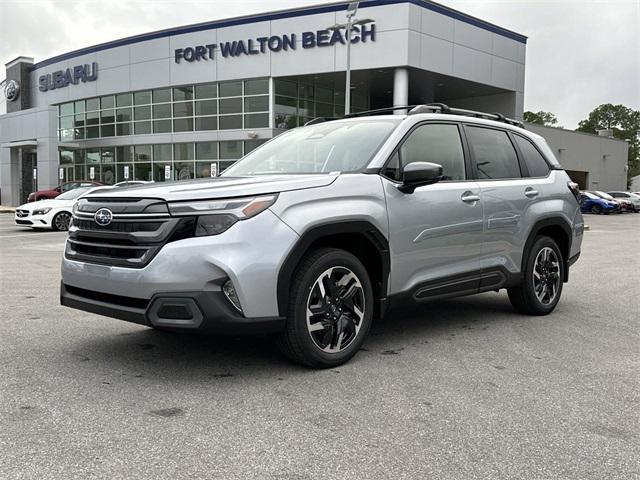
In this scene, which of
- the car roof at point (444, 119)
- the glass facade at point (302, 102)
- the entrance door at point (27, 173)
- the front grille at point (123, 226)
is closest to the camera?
the front grille at point (123, 226)

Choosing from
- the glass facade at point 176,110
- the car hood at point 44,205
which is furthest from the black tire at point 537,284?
the glass facade at point 176,110

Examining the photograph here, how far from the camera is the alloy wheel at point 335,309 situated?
421cm

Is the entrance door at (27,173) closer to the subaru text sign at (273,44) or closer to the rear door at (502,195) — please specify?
the subaru text sign at (273,44)

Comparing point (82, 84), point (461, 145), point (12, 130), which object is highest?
point (82, 84)

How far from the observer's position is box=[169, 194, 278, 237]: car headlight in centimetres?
383

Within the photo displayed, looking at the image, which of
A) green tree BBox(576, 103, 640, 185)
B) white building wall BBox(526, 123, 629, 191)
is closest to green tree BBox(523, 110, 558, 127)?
green tree BBox(576, 103, 640, 185)

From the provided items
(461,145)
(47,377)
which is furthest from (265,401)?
(461,145)

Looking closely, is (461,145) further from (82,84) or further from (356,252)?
(82,84)

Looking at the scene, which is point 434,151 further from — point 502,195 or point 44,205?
point 44,205

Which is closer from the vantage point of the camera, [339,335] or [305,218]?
[305,218]

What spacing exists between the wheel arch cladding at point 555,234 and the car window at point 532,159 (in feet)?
1.70

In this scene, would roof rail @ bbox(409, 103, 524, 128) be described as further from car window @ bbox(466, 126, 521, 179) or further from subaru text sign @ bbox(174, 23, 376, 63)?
subaru text sign @ bbox(174, 23, 376, 63)

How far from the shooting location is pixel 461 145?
557 cm

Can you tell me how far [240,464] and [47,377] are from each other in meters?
1.94
